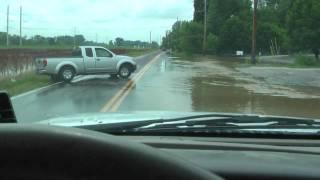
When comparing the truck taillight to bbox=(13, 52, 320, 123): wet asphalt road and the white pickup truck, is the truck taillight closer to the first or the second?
the white pickup truck

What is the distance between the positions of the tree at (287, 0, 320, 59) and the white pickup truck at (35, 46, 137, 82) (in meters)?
35.4

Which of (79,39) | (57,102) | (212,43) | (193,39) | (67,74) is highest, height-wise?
(193,39)

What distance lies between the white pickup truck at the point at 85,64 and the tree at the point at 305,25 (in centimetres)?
3544

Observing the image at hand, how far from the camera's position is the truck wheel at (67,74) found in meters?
30.3

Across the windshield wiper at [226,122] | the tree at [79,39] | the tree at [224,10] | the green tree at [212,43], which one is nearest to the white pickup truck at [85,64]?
the windshield wiper at [226,122]

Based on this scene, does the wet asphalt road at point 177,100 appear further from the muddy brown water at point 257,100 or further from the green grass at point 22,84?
the green grass at point 22,84

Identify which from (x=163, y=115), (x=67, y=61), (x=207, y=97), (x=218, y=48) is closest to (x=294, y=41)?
(x=218, y=48)

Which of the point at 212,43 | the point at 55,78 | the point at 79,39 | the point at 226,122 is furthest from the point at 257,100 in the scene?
the point at 212,43

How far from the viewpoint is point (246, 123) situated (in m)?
4.19

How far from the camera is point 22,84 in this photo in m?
27.1

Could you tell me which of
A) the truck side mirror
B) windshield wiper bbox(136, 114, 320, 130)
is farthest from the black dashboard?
windshield wiper bbox(136, 114, 320, 130)

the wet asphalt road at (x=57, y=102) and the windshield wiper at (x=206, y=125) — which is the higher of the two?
the windshield wiper at (x=206, y=125)

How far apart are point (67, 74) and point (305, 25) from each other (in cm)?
3981

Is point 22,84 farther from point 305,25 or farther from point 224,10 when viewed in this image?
point 224,10
